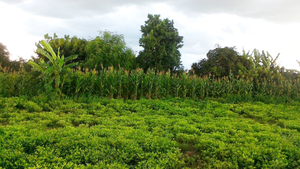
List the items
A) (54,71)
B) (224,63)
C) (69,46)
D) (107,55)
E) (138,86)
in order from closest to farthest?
(54,71) → (138,86) → (224,63) → (107,55) → (69,46)

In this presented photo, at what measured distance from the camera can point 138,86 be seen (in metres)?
13.9

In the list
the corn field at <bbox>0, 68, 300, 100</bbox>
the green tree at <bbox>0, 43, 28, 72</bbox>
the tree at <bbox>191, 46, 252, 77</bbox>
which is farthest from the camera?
the green tree at <bbox>0, 43, 28, 72</bbox>

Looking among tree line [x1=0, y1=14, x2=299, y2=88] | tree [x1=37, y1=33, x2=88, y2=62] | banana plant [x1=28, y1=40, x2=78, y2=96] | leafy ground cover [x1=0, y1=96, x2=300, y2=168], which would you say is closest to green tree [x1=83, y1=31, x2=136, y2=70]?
tree line [x1=0, y1=14, x2=299, y2=88]

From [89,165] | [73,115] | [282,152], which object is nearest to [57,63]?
[73,115]

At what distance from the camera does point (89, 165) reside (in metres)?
4.76

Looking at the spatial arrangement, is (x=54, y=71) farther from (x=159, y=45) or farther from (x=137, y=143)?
(x=159, y=45)

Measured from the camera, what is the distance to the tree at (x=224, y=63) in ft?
63.5

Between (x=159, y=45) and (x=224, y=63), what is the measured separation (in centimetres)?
579

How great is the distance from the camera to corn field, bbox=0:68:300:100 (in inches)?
468

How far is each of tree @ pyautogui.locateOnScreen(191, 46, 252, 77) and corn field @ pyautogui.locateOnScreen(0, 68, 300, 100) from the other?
239 centimetres

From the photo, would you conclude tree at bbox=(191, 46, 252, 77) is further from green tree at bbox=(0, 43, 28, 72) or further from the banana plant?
green tree at bbox=(0, 43, 28, 72)

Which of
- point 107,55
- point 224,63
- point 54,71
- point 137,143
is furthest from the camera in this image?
point 107,55

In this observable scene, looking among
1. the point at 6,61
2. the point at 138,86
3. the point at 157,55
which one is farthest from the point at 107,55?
the point at 6,61

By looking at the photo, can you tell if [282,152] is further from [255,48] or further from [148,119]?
[255,48]
